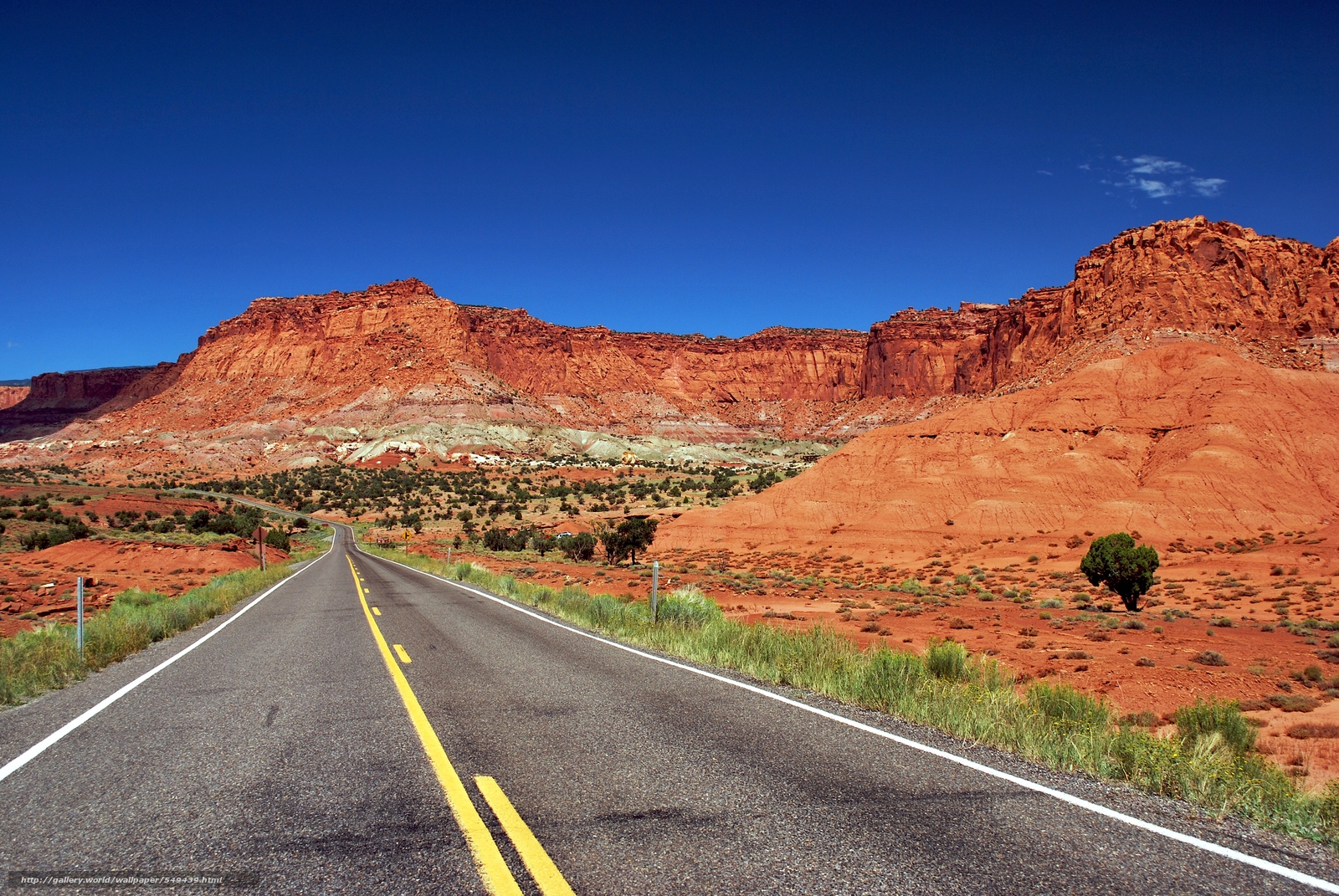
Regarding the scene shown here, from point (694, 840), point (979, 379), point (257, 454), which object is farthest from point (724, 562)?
point (257, 454)

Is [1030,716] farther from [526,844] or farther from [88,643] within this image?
[88,643]

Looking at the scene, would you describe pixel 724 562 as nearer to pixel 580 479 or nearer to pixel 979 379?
pixel 580 479

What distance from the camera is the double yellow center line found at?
3.28m

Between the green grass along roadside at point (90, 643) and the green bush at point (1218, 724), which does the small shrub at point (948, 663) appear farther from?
the green grass along roadside at point (90, 643)

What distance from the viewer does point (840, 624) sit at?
18.4m

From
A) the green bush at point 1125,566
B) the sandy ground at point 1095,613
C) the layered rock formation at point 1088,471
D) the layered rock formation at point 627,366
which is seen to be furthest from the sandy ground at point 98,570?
the layered rock formation at point 627,366

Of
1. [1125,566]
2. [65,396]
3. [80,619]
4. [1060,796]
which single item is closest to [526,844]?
[1060,796]

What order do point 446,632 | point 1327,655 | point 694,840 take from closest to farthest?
point 694,840
point 446,632
point 1327,655

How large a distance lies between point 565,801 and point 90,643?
30.7 ft

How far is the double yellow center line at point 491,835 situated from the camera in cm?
328

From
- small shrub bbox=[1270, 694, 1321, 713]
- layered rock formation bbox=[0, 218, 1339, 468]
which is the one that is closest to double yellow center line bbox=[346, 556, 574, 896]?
small shrub bbox=[1270, 694, 1321, 713]

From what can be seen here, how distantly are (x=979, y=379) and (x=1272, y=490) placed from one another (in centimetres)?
6104

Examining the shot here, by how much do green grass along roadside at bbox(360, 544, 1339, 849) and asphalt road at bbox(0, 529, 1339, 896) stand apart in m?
0.39

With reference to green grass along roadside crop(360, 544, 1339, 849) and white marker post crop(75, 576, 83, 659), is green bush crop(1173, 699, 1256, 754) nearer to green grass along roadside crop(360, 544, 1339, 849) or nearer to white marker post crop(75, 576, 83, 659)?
green grass along roadside crop(360, 544, 1339, 849)
